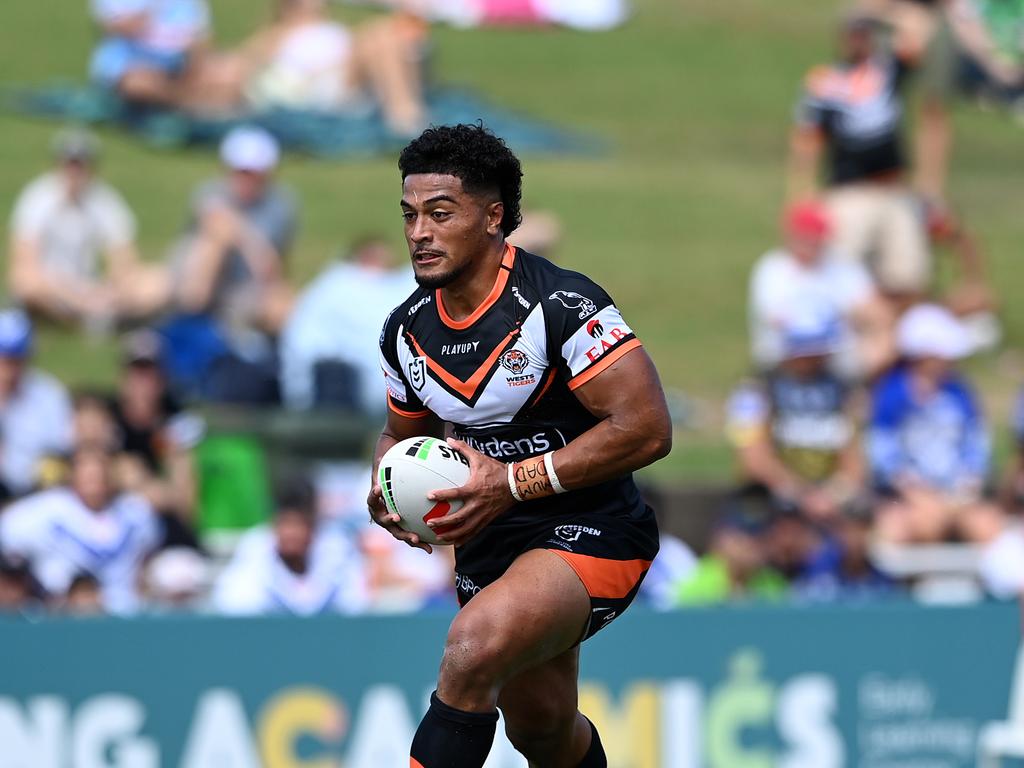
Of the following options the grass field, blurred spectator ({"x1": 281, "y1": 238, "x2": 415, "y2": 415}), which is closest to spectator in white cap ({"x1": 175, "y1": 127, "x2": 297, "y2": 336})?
blurred spectator ({"x1": 281, "y1": 238, "x2": 415, "y2": 415})

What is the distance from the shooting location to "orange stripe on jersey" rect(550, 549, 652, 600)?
5961 mm

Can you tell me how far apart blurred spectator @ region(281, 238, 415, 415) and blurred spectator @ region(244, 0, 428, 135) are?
18.2ft

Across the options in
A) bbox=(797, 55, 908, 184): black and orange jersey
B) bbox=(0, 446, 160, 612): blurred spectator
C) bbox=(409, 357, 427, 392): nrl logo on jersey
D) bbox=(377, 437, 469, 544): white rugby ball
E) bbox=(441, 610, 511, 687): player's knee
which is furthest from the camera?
bbox=(797, 55, 908, 184): black and orange jersey

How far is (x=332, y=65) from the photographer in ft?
57.3

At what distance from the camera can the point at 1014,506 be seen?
11.5 metres

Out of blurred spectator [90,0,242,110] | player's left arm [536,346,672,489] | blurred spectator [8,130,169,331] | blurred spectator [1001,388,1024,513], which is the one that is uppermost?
blurred spectator [90,0,242,110]

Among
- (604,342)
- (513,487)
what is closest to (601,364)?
(604,342)

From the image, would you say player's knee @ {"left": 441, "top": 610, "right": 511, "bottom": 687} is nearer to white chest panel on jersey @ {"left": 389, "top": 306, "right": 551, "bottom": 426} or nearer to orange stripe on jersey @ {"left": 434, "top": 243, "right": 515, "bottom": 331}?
white chest panel on jersey @ {"left": 389, "top": 306, "right": 551, "bottom": 426}

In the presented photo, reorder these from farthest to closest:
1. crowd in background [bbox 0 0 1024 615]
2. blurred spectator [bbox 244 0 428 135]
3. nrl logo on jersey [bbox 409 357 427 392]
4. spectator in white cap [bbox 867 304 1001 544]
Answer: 1. blurred spectator [bbox 244 0 428 135]
2. spectator in white cap [bbox 867 304 1001 544]
3. crowd in background [bbox 0 0 1024 615]
4. nrl logo on jersey [bbox 409 357 427 392]

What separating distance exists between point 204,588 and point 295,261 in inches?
279

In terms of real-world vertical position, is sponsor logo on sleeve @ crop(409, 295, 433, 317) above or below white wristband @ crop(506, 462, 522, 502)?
above

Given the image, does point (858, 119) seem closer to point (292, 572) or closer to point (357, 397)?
point (357, 397)

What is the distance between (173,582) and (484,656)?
4.50 meters

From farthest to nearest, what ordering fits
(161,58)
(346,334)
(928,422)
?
(161,58) → (346,334) → (928,422)
